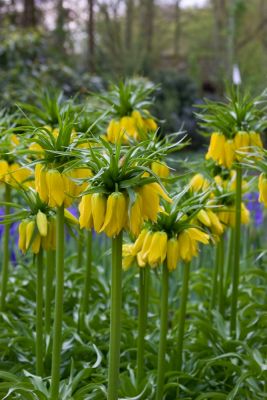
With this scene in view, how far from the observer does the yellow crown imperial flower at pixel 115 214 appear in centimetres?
132

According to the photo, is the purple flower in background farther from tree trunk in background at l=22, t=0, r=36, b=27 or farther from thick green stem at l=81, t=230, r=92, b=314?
tree trunk in background at l=22, t=0, r=36, b=27

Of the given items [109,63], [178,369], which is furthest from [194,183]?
[109,63]

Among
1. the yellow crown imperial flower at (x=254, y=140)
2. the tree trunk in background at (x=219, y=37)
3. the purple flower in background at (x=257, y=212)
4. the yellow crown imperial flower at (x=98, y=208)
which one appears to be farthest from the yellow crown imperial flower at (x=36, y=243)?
the tree trunk in background at (x=219, y=37)

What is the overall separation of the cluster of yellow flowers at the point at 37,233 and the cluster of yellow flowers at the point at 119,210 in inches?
13.9

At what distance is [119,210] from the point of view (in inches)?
52.2

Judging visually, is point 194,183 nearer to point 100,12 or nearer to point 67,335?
point 67,335

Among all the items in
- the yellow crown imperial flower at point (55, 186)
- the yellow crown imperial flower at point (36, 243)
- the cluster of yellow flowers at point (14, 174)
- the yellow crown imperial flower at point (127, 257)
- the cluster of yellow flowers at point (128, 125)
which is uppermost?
the cluster of yellow flowers at point (128, 125)

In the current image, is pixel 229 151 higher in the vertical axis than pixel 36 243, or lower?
higher

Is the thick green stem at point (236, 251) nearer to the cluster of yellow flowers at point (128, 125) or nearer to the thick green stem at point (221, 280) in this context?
the thick green stem at point (221, 280)

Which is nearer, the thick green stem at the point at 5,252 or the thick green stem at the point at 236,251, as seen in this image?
the thick green stem at the point at 236,251

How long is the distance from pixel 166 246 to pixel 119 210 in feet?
1.05

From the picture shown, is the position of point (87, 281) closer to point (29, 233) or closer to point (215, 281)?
point (215, 281)

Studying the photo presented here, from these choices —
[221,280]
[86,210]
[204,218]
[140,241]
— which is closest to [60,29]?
[221,280]

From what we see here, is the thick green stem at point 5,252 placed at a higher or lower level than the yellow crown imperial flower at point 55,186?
lower
